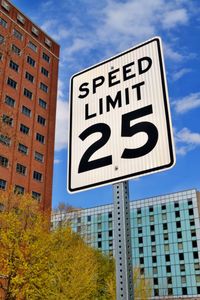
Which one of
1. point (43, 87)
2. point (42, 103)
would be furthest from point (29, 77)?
point (42, 103)

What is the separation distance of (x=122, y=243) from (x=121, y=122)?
0.73 m

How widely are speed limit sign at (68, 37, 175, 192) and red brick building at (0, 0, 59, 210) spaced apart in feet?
141

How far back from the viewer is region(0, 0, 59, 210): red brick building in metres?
46.8

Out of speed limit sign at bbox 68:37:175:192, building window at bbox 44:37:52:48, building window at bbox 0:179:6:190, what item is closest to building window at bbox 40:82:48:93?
building window at bbox 44:37:52:48

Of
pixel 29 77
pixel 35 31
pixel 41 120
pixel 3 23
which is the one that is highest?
pixel 35 31

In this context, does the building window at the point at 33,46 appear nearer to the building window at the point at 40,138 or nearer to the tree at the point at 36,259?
the building window at the point at 40,138

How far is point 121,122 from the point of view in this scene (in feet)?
7.50

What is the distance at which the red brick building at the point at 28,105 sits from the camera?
46.8 meters

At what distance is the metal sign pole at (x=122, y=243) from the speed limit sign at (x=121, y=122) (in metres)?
0.10

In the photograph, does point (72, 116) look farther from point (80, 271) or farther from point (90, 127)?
point (80, 271)

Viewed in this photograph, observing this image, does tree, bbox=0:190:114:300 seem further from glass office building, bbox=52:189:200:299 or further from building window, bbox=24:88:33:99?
glass office building, bbox=52:189:200:299

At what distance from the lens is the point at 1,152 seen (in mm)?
44719

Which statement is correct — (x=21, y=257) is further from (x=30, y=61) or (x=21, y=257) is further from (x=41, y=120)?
(x=30, y=61)

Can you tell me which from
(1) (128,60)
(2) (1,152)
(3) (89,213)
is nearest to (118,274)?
(1) (128,60)
